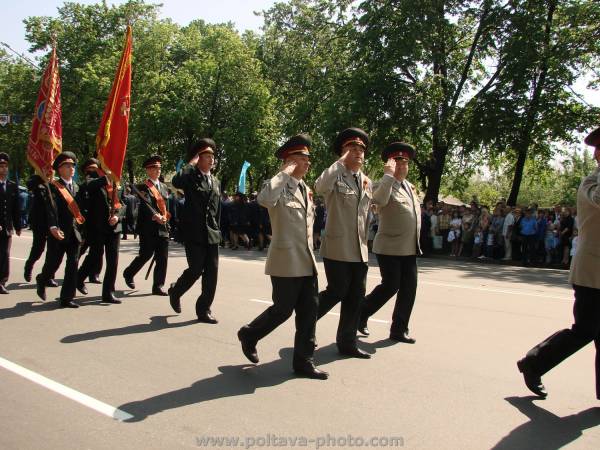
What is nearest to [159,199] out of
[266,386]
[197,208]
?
[197,208]

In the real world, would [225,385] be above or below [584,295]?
below

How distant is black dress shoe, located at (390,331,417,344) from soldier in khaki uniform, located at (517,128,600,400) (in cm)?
176

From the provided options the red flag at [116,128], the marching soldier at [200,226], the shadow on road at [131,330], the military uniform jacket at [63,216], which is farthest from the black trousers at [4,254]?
the marching soldier at [200,226]

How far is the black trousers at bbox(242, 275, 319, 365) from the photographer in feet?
16.5

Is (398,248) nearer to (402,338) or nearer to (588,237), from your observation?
(402,338)

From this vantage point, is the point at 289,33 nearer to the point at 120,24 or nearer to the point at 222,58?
the point at 222,58

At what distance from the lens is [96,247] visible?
8.54 metres

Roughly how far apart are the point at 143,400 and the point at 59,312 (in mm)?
3446

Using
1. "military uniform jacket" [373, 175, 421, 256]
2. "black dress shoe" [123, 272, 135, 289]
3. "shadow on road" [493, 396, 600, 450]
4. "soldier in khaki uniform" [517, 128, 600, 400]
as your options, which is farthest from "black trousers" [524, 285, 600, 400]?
"black dress shoe" [123, 272, 135, 289]

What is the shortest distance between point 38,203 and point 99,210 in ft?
3.54

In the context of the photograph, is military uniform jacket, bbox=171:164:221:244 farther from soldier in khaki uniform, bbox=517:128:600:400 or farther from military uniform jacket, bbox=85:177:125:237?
soldier in khaki uniform, bbox=517:128:600:400

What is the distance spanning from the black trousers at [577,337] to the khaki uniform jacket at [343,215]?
1717 millimetres

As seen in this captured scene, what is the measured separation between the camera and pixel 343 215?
5621 mm

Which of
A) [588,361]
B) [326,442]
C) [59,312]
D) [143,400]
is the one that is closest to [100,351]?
[143,400]
